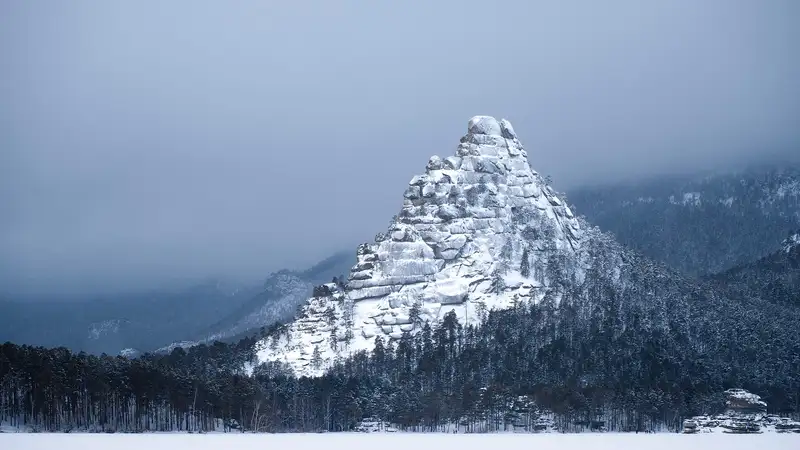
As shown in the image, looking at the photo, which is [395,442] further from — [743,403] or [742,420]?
[743,403]

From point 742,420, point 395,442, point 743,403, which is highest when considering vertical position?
point 743,403

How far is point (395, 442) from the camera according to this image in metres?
152

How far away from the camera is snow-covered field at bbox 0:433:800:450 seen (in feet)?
439

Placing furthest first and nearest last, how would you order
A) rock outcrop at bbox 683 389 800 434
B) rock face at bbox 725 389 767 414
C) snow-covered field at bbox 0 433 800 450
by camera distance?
rock face at bbox 725 389 767 414
rock outcrop at bbox 683 389 800 434
snow-covered field at bbox 0 433 800 450

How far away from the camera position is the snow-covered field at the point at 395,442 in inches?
5271

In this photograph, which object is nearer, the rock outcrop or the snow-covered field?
the snow-covered field

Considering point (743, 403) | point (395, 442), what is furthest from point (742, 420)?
point (395, 442)

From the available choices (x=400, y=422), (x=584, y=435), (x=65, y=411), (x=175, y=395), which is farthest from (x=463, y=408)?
(x=65, y=411)

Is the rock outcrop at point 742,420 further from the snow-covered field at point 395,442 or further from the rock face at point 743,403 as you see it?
the snow-covered field at point 395,442

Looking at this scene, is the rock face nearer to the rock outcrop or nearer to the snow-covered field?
the rock outcrop

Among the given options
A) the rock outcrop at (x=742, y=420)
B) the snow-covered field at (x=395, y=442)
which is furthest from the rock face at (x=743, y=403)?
the snow-covered field at (x=395, y=442)

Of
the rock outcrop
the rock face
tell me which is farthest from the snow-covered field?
the rock face

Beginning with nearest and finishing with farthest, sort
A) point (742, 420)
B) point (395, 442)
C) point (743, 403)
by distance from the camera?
point (395, 442) → point (742, 420) → point (743, 403)

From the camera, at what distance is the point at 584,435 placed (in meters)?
176
